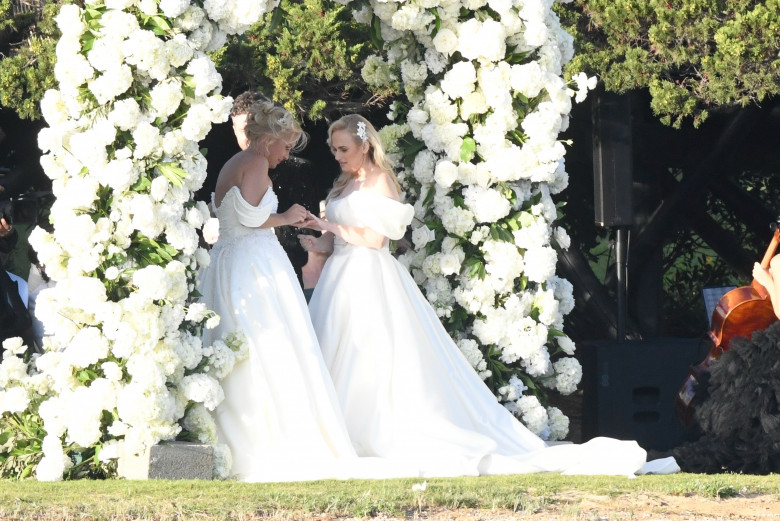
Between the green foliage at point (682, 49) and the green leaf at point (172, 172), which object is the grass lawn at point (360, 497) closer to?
the green leaf at point (172, 172)

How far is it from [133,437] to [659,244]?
578cm

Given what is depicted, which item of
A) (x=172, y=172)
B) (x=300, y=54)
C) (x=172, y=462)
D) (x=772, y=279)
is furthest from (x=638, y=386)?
(x=172, y=172)

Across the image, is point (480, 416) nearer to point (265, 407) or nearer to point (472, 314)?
point (472, 314)

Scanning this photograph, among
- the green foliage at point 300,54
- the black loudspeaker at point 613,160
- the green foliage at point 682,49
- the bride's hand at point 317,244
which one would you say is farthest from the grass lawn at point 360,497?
the green foliage at point 300,54

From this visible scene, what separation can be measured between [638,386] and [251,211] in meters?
3.38

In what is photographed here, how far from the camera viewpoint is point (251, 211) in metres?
6.67

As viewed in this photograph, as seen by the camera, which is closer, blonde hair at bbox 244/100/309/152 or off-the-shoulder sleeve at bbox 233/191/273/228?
off-the-shoulder sleeve at bbox 233/191/273/228

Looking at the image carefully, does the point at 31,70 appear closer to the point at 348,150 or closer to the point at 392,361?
the point at 348,150

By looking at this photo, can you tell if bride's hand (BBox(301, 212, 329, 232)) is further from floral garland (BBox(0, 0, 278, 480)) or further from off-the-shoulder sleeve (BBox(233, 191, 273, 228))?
floral garland (BBox(0, 0, 278, 480))

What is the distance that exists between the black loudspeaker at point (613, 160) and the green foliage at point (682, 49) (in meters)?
0.45

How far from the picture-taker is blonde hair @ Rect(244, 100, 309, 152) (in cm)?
677

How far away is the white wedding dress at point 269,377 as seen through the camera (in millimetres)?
6336

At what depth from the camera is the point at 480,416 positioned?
718 centimetres

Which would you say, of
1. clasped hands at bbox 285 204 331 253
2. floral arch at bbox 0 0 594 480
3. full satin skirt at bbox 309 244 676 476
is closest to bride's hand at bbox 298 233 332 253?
clasped hands at bbox 285 204 331 253
